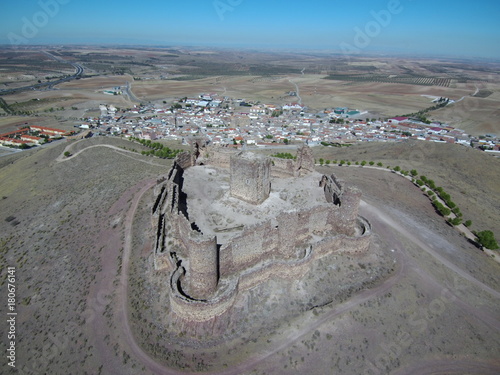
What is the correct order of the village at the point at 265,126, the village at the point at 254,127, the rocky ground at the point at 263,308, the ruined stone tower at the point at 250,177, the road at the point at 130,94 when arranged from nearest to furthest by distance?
1. the rocky ground at the point at 263,308
2. the ruined stone tower at the point at 250,177
3. the village at the point at 254,127
4. the village at the point at 265,126
5. the road at the point at 130,94

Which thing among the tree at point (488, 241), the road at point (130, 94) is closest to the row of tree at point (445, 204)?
the tree at point (488, 241)

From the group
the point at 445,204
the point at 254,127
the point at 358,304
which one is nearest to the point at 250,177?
the point at 358,304

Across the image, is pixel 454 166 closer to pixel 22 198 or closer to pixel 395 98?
pixel 22 198

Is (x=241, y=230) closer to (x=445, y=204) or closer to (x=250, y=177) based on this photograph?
(x=250, y=177)

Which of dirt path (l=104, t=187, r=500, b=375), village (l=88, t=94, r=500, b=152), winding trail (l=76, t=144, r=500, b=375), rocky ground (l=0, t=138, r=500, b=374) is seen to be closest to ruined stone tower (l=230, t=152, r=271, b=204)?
rocky ground (l=0, t=138, r=500, b=374)

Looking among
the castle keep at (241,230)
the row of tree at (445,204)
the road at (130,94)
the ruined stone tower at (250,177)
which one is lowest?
the road at (130,94)

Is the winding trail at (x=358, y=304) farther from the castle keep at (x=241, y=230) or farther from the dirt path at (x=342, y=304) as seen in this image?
the castle keep at (x=241, y=230)

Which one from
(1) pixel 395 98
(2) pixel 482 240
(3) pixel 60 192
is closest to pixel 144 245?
(3) pixel 60 192
